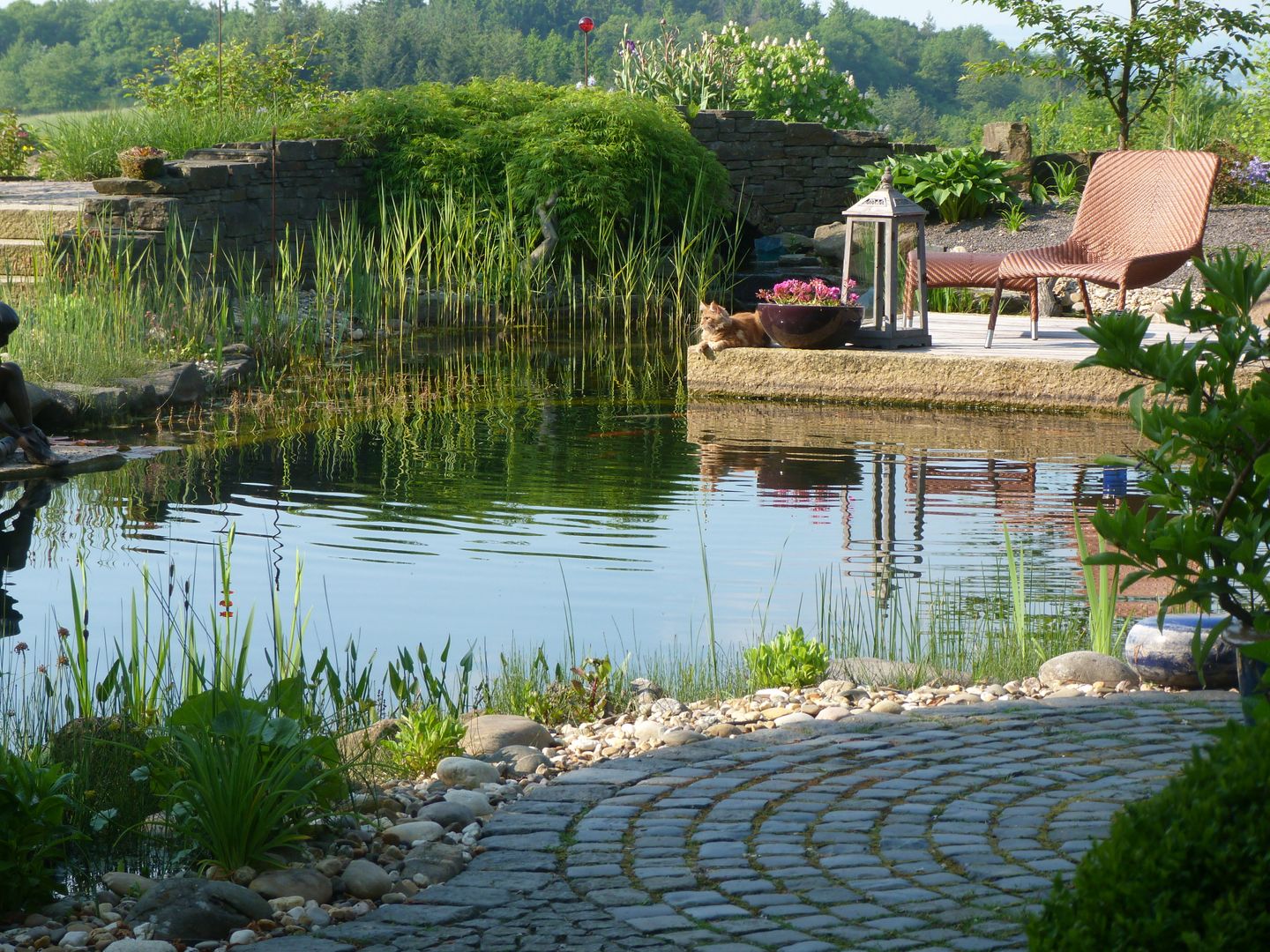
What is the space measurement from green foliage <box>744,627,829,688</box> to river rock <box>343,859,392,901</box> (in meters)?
1.64

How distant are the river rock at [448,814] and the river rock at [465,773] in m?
0.21

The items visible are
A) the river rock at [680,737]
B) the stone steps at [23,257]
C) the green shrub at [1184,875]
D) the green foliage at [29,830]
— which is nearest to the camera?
the green shrub at [1184,875]

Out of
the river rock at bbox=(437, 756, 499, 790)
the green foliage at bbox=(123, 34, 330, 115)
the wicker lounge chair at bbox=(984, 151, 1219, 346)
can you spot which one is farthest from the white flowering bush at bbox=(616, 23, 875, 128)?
the river rock at bbox=(437, 756, 499, 790)

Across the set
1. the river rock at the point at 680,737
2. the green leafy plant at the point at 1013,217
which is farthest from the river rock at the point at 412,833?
the green leafy plant at the point at 1013,217

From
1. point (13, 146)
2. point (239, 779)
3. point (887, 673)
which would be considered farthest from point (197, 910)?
point (13, 146)

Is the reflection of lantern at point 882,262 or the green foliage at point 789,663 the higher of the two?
the reflection of lantern at point 882,262

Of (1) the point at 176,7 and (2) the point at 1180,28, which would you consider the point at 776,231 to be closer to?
(2) the point at 1180,28

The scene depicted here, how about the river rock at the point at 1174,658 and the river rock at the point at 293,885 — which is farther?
the river rock at the point at 1174,658

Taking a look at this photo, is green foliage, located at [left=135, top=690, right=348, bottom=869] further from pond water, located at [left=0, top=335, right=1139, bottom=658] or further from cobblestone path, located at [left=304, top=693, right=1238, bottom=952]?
pond water, located at [left=0, top=335, right=1139, bottom=658]

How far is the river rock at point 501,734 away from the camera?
11.9ft

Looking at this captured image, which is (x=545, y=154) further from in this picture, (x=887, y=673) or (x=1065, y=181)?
(x=887, y=673)

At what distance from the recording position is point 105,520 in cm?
631

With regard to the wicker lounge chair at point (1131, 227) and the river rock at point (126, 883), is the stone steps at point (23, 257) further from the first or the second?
the river rock at point (126, 883)

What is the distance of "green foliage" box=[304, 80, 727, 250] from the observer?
1534cm
